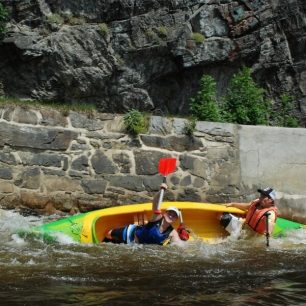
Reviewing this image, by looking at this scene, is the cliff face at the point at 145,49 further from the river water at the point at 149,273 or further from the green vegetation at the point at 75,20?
the river water at the point at 149,273

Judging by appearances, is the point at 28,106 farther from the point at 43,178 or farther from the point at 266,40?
the point at 266,40

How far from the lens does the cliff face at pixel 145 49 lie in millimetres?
12391

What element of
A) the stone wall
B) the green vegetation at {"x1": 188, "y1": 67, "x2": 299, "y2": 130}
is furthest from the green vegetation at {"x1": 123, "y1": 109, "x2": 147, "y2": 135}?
the green vegetation at {"x1": 188, "y1": 67, "x2": 299, "y2": 130}

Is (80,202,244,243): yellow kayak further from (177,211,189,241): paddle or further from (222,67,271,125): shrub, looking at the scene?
(222,67,271,125): shrub

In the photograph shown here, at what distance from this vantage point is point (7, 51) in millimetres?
12453

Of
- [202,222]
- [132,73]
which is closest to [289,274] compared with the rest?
[202,222]

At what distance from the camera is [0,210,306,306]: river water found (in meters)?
3.44

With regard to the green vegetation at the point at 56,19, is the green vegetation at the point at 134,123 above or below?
below

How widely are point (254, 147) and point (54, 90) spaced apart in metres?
6.72

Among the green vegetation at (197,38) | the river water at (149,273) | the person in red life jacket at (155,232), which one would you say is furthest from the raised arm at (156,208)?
the green vegetation at (197,38)

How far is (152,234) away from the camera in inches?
217

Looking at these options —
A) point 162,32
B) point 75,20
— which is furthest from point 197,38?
point 75,20

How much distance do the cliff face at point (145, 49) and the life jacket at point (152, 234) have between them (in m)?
7.37

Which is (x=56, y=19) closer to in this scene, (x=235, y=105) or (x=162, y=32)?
(x=162, y=32)
